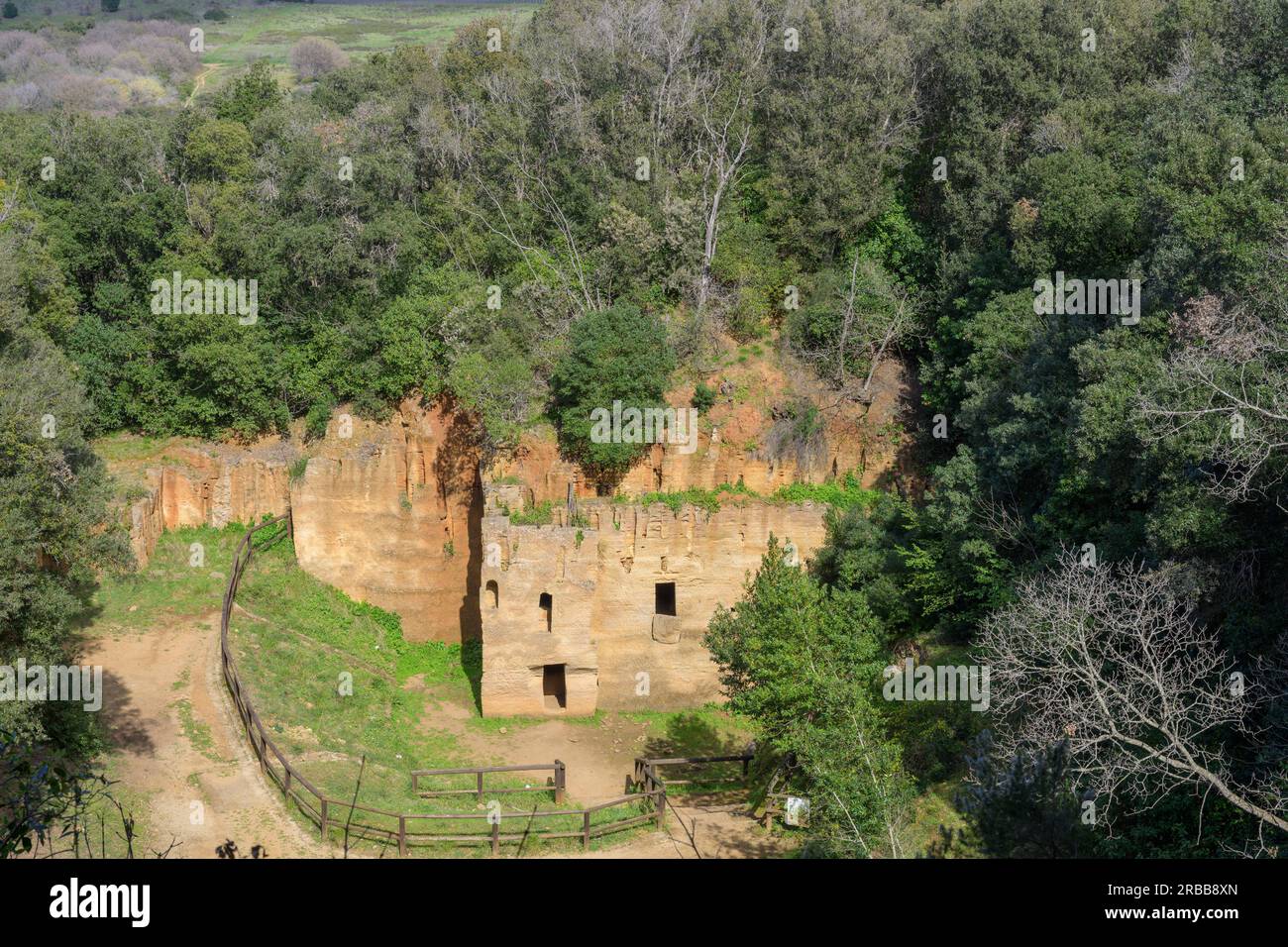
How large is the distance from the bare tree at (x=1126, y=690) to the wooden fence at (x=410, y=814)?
7429 millimetres

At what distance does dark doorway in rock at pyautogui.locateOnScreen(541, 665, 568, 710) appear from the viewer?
97.5 ft

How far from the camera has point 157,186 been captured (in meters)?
35.1

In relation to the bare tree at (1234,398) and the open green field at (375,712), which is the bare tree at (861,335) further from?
the bare tree at (1234,398)

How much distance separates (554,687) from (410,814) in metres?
9.51

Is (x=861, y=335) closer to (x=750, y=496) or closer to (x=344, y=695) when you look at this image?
(x=750, y=496)

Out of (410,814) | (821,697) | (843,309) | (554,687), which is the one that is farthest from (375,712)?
(843,309)

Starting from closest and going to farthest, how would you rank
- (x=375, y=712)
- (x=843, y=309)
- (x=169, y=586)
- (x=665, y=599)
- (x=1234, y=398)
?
(x=1234, y=398) → (x=375, y=712) → (x=169, y=586) → (x=665, y=599) → (x=843, y=309)

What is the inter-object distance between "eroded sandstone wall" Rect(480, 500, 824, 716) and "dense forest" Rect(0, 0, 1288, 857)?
8.07ft

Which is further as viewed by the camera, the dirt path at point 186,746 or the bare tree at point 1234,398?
the dirt path at point 186,746

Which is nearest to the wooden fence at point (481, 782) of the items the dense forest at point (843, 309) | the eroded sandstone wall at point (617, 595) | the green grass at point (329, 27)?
the eroded sandstone wall at point (617, 595)

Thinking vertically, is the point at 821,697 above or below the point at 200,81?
below

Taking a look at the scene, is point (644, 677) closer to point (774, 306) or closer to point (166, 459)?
point (774, 306)

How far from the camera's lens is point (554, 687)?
30312mm

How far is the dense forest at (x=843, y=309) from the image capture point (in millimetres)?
19578
